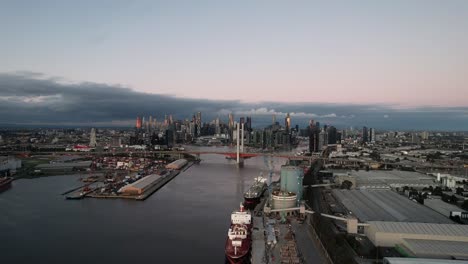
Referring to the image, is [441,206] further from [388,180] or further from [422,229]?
[388,180]

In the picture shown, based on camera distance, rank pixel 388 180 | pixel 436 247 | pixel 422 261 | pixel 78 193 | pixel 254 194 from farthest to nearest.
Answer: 1. pixel 388 180
2. pixel 78 193
3. pixel 254 194
4. pixel 436 247
5. pixel 422 261

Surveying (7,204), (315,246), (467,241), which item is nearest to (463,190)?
(467,241)

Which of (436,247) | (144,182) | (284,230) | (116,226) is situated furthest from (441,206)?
(144,182)

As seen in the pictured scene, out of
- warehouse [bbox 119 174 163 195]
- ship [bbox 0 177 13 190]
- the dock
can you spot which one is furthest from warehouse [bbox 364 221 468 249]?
ship [bbox 0 177 13 190]

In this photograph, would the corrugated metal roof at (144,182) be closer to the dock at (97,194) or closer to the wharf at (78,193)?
the dock at (97,194)

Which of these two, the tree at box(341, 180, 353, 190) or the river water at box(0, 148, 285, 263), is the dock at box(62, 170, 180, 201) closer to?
the river water at box(0, 148, 285, 263)

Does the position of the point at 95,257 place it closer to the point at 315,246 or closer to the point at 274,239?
the point at 274,239
